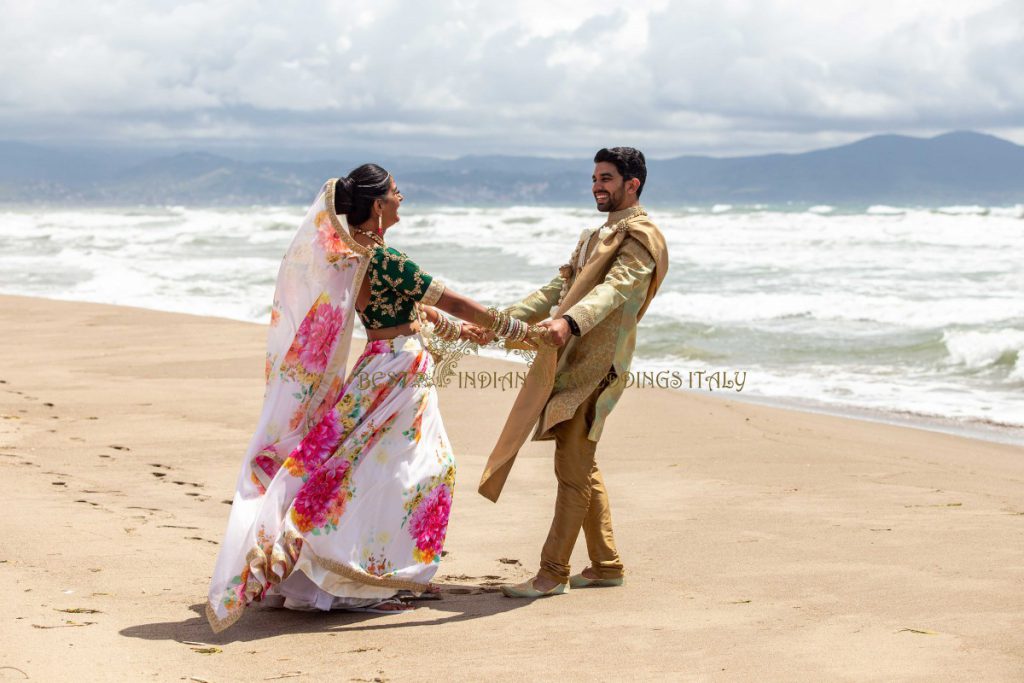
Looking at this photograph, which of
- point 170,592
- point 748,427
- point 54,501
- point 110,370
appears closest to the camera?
point 170,592

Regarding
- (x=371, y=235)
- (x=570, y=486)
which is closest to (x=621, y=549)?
(x=570, y=486)

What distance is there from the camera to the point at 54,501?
18.5 feet

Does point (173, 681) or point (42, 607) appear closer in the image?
point (173, 681)

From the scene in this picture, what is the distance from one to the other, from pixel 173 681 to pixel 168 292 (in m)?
17.1

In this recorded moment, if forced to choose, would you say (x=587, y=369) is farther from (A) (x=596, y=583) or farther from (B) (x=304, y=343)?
(B) (x=304, y=343)

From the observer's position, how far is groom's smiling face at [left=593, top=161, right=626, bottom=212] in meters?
4.54

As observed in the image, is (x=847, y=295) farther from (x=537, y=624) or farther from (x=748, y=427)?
(x=537, y=624)

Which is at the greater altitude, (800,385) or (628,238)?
(628,238)

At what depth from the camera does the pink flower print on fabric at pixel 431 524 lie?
14.1 feet

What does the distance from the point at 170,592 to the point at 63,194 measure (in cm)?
18351

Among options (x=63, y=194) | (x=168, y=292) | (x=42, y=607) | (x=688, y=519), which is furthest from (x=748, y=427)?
(x=63, y=194)

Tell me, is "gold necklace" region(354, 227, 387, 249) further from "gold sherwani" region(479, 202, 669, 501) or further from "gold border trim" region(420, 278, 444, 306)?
"gold sherwani" region(479, 202, 669, 501)

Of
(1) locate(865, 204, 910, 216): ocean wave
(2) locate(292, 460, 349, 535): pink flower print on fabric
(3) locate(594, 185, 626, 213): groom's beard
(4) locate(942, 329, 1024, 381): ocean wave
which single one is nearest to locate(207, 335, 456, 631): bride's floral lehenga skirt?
(2) locate(292, 460, 349, 535): pink flower print on fabric

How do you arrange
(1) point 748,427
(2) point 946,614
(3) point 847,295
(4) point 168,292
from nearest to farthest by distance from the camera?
1. (2) point 946,614
2. (1) point 748,427
3. (3) point 847,295
4. (4) point 168,292
